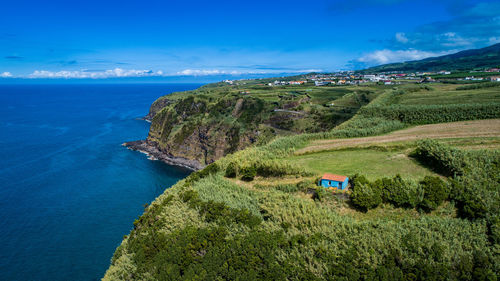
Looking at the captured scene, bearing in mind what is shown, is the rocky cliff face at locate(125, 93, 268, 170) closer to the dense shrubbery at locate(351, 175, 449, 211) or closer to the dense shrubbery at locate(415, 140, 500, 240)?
the dense shrubbery at locate(415, 140, 500, 240)

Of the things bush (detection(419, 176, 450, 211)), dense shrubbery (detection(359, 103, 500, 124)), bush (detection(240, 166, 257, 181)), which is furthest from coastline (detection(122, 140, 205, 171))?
bush (detection(419, 176, 450, 211))

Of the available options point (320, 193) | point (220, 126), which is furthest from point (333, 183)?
point (220, 126)

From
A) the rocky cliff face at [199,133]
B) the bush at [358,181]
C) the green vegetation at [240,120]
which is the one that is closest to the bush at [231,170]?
the bush at [358,181]

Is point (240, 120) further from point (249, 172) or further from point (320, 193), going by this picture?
point (320, 193)

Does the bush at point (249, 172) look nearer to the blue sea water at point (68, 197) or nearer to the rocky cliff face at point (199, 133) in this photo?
the blue sea water at point (68, 197)

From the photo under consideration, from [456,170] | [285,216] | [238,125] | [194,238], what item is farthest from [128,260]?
[238,125]

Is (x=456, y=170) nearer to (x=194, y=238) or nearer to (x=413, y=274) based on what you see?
(x=413, y=274)
